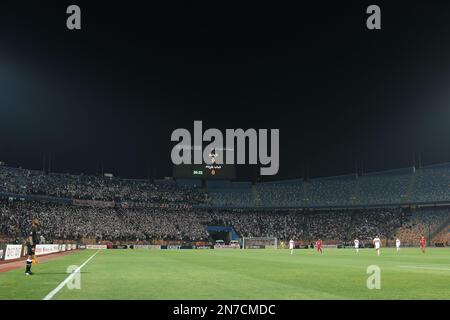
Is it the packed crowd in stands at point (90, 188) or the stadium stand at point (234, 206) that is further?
the packed crowd in stands at point (90, 188)

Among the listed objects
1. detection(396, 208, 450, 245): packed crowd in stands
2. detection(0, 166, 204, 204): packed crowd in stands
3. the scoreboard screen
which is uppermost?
the scoreboard screen

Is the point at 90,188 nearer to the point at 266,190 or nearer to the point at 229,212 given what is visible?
the point at 229,212

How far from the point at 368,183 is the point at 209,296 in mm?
92959

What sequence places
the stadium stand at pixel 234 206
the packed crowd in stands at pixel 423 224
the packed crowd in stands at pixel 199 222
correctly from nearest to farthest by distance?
the packed crowd in stands at pixel 199 222 < the packed crowd in stands at pixel 423 224 < the stadium stand at pixel 234 206

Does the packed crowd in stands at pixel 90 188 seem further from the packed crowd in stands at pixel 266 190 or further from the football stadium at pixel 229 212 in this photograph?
the football stadium at pixel 229 212

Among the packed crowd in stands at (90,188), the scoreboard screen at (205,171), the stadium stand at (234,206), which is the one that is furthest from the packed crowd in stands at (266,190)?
the scoreboard screen at (205,171)

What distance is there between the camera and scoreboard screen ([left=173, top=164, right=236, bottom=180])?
95.2 meters

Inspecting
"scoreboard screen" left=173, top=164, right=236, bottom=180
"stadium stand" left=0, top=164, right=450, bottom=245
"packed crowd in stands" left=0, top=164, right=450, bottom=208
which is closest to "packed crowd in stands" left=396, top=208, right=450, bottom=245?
"stadium stand" left=0, top=164, right=450, bottom=245

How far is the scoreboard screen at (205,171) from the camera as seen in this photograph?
95.2m

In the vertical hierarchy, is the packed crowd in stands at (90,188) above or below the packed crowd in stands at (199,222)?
above

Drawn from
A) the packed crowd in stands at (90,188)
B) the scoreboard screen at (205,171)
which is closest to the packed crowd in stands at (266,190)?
the packed crowd in stands at (90,188)

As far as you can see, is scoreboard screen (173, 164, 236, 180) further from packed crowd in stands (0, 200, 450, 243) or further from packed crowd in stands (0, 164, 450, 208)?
packed crowd in stands (0, 164, 450, 208)

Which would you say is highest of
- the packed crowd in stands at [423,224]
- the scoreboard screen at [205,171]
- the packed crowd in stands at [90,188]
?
the scoreboard screen at [205,171]

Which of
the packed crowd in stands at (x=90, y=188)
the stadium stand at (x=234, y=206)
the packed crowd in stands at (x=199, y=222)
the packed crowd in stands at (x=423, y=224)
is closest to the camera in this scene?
the packed crowd in stands at (x=199, y=222)
